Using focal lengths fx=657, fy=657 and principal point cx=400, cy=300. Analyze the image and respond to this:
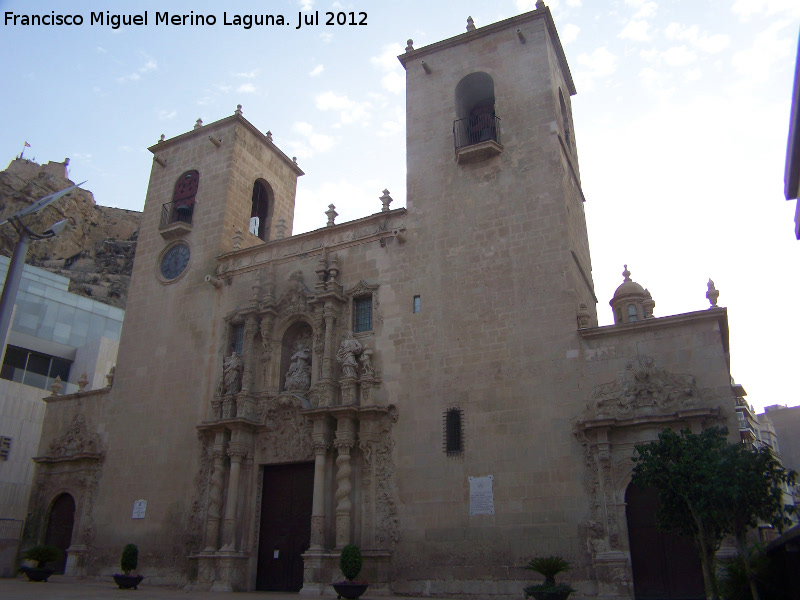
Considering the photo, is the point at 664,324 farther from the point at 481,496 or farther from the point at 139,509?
the point at 139,509

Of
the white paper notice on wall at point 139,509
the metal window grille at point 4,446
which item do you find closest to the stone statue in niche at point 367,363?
the white paper notice on wall at point 139,509

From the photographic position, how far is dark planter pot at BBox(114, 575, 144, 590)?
→ 1759cm

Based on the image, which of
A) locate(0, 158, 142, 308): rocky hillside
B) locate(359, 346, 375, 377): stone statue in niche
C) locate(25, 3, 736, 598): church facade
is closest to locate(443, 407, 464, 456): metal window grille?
locate(25, 3, 736, 598): church facade

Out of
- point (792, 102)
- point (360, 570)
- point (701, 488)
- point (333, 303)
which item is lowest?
point (360, 570)

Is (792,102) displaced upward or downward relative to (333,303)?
downward

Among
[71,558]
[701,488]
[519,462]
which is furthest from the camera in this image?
[71,558]

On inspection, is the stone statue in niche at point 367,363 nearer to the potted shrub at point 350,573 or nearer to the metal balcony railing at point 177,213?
the potted shrub at point 350,573

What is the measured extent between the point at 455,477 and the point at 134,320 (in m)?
13.9

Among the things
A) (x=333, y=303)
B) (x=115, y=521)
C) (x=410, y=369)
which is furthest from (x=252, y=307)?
(x=115, y=521)

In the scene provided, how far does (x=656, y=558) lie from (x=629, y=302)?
7679 mm

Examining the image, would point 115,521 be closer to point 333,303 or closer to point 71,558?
point 71,558

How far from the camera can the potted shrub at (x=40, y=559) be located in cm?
1872

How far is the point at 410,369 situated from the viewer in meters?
18.0

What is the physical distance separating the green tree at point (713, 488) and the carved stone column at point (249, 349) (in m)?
12.4
